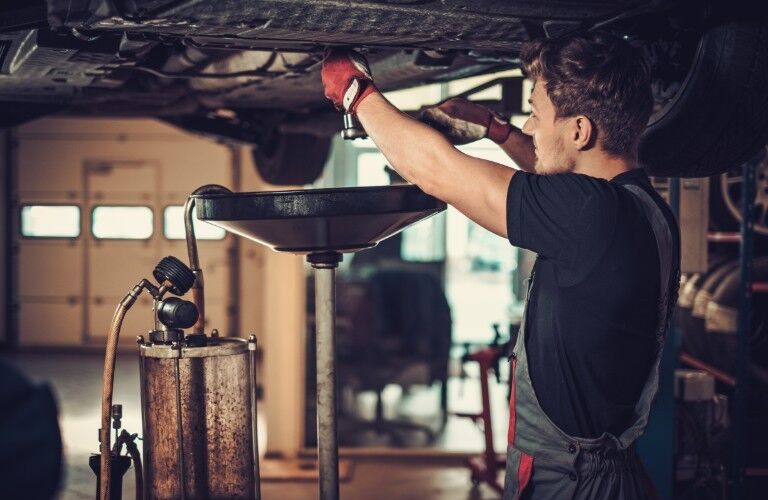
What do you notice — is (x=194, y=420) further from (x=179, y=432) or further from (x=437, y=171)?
(x=437, y=171)

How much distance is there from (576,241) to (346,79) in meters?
0.54

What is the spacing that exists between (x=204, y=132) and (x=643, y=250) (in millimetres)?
2743

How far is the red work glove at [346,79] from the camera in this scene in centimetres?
160

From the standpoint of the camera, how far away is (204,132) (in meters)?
3.87

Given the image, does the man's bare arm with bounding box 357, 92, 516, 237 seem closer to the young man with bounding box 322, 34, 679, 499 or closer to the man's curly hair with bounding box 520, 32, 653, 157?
the young man with bounding box 322, 34, 679, 499

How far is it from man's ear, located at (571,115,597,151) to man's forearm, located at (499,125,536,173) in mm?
371

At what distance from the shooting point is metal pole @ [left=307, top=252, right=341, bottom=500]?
1788 millimetres

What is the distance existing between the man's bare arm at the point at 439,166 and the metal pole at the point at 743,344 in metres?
2.09

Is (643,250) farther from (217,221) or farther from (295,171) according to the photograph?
(295,171)

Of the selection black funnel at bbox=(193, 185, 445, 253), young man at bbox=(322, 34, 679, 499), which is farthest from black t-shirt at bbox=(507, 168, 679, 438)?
black funnel at bbox=(193, 185, 445, 253)

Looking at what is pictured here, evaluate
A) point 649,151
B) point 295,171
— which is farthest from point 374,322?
point 649,151

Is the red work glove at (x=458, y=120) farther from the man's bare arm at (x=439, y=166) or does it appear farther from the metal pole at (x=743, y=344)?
the metal pole at (x=743, y=344)

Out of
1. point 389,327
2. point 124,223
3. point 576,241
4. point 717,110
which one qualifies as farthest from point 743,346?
point 124,223

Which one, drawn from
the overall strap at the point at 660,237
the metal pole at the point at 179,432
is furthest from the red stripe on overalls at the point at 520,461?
the metal pole at the point at 179,432
